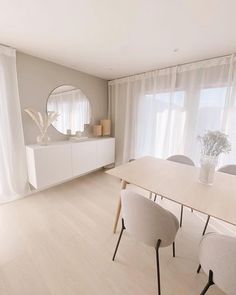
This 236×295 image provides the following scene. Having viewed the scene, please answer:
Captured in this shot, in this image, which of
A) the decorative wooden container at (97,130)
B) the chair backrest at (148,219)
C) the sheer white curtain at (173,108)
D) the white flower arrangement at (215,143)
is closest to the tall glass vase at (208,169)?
the white flower arrangement at (215,143)

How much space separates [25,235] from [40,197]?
32.4 inches

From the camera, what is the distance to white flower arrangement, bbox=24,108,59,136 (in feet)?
7.35

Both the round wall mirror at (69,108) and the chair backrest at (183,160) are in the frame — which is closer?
the chair backrest at (183,160)

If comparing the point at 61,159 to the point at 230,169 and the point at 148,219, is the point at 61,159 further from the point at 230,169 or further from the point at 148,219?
the point at 230,169

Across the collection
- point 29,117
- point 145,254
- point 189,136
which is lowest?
point 145,254

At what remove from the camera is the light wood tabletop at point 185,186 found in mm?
985

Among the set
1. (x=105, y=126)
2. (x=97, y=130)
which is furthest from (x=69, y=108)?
(x=105, y=126)

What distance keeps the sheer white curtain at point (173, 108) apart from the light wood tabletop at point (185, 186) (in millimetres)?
1040

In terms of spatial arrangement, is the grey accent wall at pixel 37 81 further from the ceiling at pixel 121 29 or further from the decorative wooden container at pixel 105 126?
the decorative wooden container at pixel 105 126

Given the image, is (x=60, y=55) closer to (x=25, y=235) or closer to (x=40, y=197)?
(x=40, y=197)

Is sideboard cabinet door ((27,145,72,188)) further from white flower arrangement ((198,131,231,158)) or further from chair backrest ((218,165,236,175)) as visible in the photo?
chair backrest ((218,165,236,175))

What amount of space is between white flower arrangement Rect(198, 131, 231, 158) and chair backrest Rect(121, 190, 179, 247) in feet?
2.33

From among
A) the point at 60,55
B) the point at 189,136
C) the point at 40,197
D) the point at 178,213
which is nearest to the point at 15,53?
the point at 60,55

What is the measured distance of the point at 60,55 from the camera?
88.8 inches
